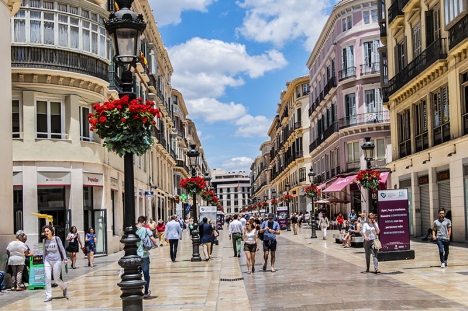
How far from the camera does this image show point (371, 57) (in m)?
46.8

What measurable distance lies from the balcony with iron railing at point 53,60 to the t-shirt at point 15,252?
1050 centimetres

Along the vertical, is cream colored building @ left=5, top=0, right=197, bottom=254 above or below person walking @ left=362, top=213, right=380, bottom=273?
above

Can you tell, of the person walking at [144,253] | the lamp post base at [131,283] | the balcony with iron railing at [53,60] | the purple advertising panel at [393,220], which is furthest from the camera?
the balcony with iron railing at [53,60]

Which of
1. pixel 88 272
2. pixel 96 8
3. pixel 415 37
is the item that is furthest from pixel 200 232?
pixel 415 37

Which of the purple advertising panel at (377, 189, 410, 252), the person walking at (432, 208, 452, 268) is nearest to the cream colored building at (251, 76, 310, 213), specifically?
the purple advertising panel at (377, 189, 410, 252)

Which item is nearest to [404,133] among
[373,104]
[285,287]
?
[373,104]

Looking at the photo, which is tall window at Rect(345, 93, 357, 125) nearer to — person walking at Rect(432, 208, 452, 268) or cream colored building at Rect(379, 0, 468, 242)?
cream colored building at Rect(379, 0, 468, 242)

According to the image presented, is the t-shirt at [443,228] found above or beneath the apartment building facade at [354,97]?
beneath

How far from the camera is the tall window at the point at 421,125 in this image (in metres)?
30.0

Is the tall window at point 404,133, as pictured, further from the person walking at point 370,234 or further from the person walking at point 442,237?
the person walking at point 370,234

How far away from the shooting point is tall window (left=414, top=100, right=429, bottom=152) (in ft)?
98.5

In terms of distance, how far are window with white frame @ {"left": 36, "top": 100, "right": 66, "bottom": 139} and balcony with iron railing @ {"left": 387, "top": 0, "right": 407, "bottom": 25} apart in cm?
1845

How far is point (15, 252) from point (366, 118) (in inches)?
1372

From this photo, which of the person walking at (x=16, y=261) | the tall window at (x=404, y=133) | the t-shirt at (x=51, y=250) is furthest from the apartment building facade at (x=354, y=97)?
the t-shirt at (x=51, y=250)
